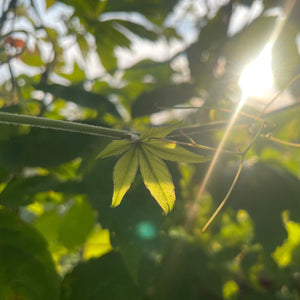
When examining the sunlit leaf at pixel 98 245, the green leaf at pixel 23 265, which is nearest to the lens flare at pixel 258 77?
the green leaf at pixel 23 265

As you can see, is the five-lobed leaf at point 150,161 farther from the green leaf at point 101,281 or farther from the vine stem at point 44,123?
the green leaf at point 101,281

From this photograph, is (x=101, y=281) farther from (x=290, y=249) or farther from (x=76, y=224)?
(x=290, y=249)

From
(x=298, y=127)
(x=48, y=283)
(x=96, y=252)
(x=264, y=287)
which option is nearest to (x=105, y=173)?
(x=48, y=283)

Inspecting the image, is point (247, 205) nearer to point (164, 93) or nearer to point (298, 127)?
point (164, 93)

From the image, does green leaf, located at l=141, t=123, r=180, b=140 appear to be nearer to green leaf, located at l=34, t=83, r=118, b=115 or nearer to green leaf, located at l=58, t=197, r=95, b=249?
green leaf, located at l=34, t=83, r=118, b=115

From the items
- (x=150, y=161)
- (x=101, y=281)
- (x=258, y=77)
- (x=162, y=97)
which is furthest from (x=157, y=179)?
(x=162, y=97)

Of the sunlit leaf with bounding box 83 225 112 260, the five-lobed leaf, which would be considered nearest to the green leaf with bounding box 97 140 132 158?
the five-lobed leaf

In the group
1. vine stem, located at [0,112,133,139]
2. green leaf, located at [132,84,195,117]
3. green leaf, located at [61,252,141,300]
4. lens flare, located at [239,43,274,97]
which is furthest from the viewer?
green leaf, located at [132,84,195,117]
